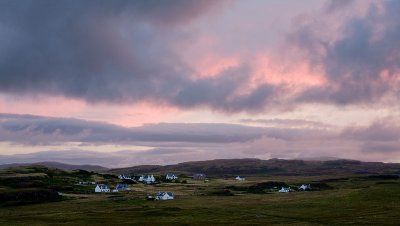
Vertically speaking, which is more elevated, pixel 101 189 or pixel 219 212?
pixel 101 189

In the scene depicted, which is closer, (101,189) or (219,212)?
(219,212)

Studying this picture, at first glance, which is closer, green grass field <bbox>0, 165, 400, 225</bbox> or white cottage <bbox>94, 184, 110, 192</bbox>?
green grass field <bbox>0, 165, 400, 225</bbox>

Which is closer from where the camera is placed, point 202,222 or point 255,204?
point 202,222

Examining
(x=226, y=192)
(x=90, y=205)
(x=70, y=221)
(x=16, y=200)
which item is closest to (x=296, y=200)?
(x=226, y=192)

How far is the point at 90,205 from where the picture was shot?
404ft

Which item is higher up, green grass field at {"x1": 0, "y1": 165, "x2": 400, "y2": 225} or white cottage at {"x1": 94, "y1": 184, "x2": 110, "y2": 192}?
white cottage at {"x1": 94, "y1": 184, "x2": 110, "y2": 192}

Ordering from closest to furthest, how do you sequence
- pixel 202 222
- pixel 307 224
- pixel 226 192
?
1. pixel 307 224
2. pixel 202 222
3. pixel 226 192

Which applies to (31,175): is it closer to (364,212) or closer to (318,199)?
(318,199)

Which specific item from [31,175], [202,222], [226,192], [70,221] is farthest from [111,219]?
[31,175]

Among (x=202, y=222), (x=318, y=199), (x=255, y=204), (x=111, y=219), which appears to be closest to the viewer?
(x=202, y=222)

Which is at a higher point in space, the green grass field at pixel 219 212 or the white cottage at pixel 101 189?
the white cottage at pixel 101 189

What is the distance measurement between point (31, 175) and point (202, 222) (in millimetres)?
128652

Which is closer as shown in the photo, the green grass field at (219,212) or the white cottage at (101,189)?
the green grass field at (219,212)

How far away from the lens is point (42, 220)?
93.1 meters
